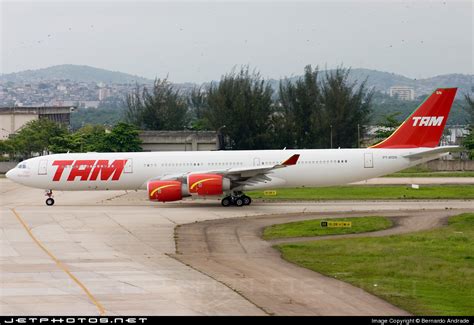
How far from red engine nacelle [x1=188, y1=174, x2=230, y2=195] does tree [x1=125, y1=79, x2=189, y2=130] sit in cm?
7235

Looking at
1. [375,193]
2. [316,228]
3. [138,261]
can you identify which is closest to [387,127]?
[375,193]

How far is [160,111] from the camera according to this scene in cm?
11812

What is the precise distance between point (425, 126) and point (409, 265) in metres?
23.4

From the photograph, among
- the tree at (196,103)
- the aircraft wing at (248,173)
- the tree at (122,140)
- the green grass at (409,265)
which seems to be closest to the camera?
the green grass at (409,265)

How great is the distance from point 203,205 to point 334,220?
12.0m

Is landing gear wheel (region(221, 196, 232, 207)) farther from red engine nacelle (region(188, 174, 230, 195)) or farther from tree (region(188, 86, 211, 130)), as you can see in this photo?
tree (region(188, 86, 211, 130))

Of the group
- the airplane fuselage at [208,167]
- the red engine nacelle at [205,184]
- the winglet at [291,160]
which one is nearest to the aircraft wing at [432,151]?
the airplane fuselage at [208,167]

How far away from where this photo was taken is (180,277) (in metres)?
22.8

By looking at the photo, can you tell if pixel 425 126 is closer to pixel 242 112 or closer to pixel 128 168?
pixel 128 168

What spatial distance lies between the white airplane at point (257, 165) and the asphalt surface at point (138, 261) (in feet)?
4.69

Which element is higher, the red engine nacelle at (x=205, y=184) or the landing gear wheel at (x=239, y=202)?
the red engine nacelle at (x=205, y=184)

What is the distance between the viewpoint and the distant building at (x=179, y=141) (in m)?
89.3

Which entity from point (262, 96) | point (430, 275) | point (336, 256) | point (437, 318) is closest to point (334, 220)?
point (336, 256)

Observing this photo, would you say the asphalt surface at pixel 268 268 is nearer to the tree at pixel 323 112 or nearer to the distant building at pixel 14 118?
the tree at pixel 323 112
